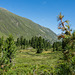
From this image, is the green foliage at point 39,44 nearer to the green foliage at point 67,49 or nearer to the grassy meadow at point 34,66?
the grassy meadow at point 34,66

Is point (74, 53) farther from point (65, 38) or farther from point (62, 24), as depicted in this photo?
point (62, 24)

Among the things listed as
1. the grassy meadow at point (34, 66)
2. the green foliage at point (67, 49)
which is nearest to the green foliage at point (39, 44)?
the grassy meadow at point (34, 66)

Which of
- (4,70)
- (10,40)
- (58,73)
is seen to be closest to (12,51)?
(10,40)

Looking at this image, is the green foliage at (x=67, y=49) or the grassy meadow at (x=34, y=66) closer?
the green foliage at (x=67, y=49)

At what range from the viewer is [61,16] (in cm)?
430

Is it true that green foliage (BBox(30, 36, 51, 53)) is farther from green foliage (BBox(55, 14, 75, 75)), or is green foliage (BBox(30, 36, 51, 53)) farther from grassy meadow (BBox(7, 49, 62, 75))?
green foliage (BBox(55, 14, 75, 75))

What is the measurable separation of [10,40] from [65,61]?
105 ft

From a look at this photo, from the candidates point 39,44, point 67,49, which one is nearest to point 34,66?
point 67,49

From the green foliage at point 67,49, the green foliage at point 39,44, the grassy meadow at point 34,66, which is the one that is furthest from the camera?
the green foliage at point 39,44

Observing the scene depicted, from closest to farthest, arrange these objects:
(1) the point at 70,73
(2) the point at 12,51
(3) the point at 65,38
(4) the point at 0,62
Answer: (3) the point at 65,38
(1) the point at 70,73
(4) the point at 0,62
(2) the point at 12,51

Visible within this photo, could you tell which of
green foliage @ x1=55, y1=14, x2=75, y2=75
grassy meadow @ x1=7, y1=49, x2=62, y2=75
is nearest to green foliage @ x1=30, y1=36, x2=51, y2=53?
grassy meadow @ x1=7, y1=49, x2=62, y2=75

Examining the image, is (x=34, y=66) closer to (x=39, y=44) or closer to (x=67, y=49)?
(x=67, y=49)

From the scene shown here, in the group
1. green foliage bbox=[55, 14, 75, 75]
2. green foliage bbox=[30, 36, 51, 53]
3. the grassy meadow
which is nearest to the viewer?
green foliage bbox=[55, 14, 75, 75]

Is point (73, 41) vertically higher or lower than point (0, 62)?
higher
